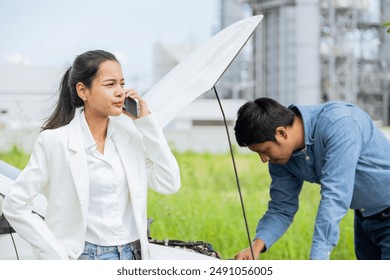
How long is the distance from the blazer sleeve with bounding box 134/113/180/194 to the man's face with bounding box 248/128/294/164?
29 cm

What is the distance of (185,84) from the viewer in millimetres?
2039

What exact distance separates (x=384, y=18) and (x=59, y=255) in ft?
43.8

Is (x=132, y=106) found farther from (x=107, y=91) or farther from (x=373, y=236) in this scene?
(x=373, y=236)

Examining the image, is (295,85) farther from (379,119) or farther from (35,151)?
(35,151)

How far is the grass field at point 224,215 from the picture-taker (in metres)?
4.33

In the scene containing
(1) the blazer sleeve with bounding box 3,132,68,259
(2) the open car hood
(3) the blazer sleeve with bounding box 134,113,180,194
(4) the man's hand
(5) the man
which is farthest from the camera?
(4) the man's hand

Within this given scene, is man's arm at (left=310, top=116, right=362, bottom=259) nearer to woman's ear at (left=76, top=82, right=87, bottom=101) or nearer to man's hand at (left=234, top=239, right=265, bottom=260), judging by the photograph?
man's hand at (left=234, top=239, right=265, bottom=260)

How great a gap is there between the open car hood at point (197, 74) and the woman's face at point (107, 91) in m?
0.26

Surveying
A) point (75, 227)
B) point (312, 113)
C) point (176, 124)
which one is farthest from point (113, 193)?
point (176, 124)

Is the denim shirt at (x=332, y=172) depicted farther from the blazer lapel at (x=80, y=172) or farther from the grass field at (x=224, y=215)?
the grass field at (x=224, y=215)

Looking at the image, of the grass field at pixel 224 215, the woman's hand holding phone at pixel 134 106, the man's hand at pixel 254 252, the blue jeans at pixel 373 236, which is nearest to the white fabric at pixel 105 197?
the woman's hand holding phone at pixel 134 106

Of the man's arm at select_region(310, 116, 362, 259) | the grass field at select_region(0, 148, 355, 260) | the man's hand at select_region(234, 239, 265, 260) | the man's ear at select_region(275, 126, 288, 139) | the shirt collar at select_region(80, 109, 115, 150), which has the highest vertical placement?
the shirt collar at select_region(80, 109, 115, 150)

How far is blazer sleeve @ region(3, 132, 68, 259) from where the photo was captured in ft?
5.48

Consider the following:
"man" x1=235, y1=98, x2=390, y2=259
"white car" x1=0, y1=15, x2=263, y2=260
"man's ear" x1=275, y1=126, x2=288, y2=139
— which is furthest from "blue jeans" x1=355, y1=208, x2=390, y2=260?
"white car" x1=0, y1=15, x2=263, y2=260
